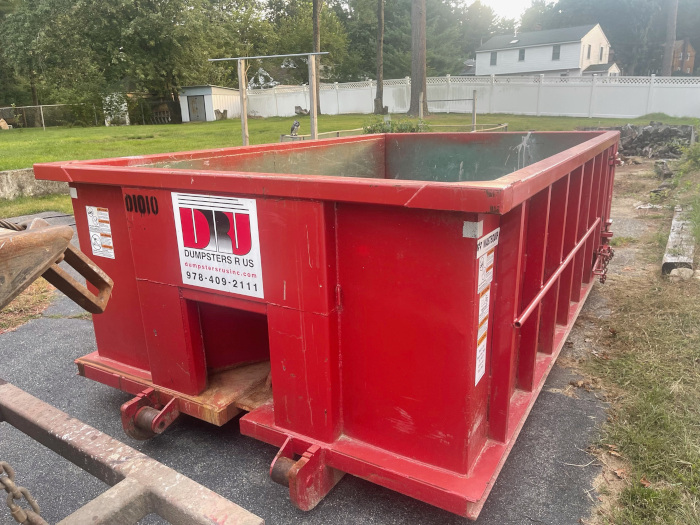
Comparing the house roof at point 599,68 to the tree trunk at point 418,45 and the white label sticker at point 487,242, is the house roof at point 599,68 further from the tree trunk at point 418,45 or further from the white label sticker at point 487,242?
the white label sticker at point 487,242

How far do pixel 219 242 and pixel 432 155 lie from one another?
3.90 metres

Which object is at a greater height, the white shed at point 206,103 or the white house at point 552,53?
the white house at point 552,53

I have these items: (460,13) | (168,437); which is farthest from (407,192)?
(460,13)

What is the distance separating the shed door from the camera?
36750 mm

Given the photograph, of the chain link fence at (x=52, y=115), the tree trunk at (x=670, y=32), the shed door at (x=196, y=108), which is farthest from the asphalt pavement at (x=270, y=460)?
the tree trunk at (x=670, y=32)

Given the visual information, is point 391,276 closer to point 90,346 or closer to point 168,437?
point 168,437

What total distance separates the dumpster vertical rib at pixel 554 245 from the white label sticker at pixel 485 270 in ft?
3.94

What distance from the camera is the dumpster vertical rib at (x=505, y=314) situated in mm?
2355

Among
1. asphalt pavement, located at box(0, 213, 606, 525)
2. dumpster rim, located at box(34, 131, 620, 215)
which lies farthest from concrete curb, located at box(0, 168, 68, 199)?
dumpster rim, located at box(34, 131, 620, 215)

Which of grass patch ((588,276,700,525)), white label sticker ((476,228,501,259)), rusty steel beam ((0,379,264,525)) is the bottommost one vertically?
grass patch ((588,276,700,525))

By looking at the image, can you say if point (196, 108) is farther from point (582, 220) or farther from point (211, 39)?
point (582, 220)

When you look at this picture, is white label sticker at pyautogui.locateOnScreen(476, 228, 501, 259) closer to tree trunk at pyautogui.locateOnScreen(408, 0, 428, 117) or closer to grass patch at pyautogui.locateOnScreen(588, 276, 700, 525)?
grass patch at pyautogui.locateOnScreen(588, 276, 700, 525)

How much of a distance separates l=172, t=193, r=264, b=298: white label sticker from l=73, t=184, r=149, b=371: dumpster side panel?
1.77ft

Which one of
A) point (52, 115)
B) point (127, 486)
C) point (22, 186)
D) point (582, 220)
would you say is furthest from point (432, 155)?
point (52, 115)
